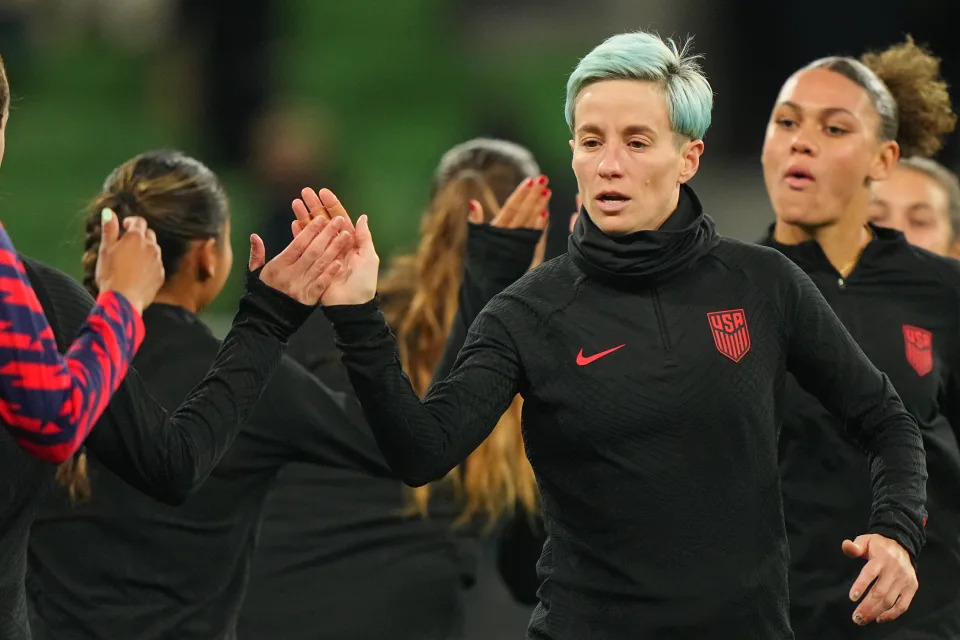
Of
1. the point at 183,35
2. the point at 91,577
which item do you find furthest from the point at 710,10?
the point at 91,577

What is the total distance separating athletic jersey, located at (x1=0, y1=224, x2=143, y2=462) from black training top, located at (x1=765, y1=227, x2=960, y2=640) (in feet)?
5.79

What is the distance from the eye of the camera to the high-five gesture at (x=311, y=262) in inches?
103

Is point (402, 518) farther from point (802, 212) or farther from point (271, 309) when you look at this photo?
point (271, 309)

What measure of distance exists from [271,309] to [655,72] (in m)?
0.80

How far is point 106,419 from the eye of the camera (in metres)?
2.48

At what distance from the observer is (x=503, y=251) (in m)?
3.61

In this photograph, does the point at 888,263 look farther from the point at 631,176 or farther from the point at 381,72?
the point at 381,72

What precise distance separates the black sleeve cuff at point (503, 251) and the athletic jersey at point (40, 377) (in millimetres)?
1449

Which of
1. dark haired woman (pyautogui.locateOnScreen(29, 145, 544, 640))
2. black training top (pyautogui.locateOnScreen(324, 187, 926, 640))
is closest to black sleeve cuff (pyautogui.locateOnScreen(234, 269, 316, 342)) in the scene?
black training top (pyautogui.locateOnScreen(324, 187, 926, 640))

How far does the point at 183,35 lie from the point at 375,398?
23.8ft

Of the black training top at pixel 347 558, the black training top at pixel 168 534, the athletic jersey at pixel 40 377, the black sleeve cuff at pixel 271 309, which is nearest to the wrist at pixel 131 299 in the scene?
the athletic jersey at pixel 40 377

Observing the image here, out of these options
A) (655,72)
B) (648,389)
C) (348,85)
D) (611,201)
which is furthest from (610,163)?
(348,85)

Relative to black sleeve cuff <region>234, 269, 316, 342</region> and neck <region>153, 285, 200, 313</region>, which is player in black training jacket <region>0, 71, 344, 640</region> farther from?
neck <region>153, 285, 200, 313</region>

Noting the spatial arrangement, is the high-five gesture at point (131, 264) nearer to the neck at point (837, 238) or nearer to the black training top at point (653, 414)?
the black training top at point (653, 414)
